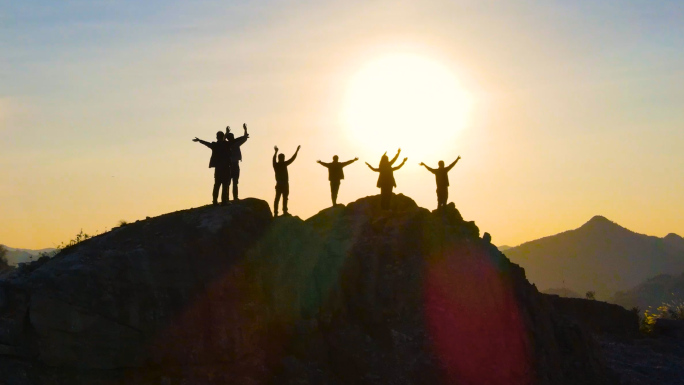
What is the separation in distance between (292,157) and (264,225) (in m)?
3.21

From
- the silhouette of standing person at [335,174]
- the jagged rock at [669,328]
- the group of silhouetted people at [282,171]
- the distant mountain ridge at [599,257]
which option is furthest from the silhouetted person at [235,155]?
the distant mountain ridge at [599,257]

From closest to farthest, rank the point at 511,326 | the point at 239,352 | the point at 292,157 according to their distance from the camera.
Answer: the point at 239,352 < the point at 511,326 < the point at 292,157

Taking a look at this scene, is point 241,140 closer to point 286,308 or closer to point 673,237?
point 286,308

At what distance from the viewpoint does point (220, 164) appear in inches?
750

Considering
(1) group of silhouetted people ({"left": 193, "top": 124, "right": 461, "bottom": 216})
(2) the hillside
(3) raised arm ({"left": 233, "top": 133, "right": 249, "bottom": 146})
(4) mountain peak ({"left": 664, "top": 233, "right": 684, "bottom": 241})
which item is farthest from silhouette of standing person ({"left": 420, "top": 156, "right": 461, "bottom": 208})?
(4) mountain peak ({"left": 664, "top": 233, "right": 684, "bottom": 241})

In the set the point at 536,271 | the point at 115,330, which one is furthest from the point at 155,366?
the point at 536,271

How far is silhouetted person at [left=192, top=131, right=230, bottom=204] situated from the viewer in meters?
19.0

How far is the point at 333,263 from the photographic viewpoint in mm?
18328

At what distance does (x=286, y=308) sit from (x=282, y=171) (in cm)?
481

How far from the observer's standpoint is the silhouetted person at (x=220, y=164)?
1903 centimetres

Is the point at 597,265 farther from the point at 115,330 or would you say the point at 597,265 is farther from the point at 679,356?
the point at 115,330

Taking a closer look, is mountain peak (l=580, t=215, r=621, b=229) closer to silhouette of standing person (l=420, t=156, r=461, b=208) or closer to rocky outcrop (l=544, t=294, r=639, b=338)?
rocky outcrop (l=544, t=294, r=639, b=338)

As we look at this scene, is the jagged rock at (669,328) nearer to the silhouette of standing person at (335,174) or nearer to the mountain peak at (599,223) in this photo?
the silhouette of standing person at (335,174)

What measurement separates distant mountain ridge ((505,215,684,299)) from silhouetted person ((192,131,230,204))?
121042 millimetres
